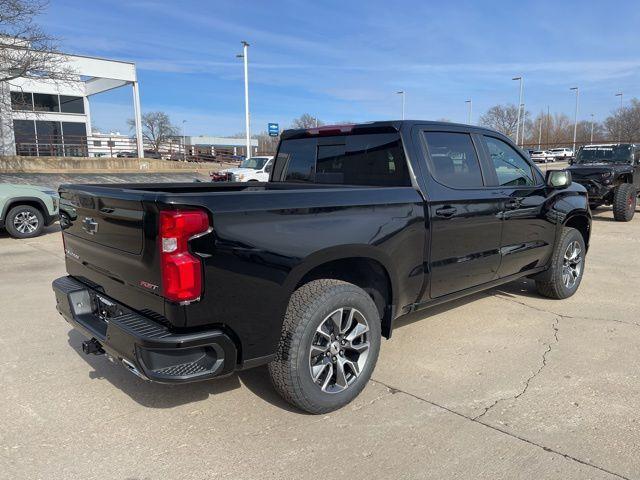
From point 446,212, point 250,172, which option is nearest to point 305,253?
point 446,212

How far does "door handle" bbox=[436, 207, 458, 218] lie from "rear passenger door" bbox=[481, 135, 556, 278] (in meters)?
0.72

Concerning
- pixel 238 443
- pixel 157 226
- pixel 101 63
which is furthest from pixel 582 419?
pixel 101 63

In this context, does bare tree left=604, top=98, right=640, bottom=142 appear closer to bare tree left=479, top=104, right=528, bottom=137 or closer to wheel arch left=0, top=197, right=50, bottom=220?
bare tree left=479, top=104, right=528, bottom=137

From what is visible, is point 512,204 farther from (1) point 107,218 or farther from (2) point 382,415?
(1) point 107,218

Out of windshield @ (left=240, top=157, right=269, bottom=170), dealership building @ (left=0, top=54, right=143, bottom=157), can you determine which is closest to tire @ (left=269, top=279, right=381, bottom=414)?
windshield @ (left=240, top=157, right=269, bottom=170)

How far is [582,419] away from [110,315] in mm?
2996

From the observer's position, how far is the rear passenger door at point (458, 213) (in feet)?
12.3

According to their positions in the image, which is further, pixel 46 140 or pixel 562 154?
pixel 562 154

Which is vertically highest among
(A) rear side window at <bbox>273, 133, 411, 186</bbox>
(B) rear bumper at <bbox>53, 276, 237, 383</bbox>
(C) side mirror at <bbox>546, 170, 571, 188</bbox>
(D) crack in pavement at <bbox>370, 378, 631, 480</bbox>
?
(A) rear side window at <bbox>273, 133, 411, 186</bbox>

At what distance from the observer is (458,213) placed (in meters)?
3.86

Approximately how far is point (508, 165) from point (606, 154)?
11.0m

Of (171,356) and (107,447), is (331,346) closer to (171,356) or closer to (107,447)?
(171,356)

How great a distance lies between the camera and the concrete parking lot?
2.63 meters

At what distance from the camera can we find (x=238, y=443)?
112 inches
